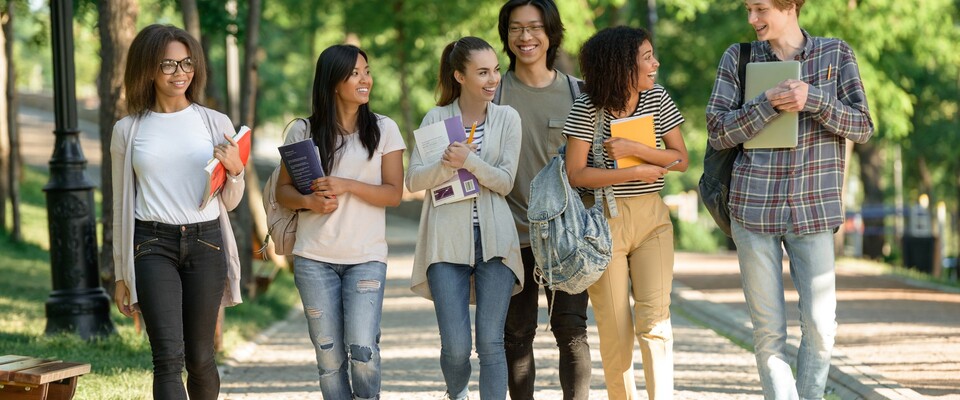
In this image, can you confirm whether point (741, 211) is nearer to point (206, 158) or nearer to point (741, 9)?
point (206, 158)

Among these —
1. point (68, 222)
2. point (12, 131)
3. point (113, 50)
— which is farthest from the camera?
point (12, 131)

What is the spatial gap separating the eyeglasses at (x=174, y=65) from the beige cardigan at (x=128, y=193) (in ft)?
0.69

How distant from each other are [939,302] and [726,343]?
15.7 feet

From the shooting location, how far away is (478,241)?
6008 mm

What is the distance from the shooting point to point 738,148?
6.00 meters

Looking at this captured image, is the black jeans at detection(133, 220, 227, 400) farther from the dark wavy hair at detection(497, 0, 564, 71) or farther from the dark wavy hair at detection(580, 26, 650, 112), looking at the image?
the dark wavy hair at detection(580, 26, 650, 112)

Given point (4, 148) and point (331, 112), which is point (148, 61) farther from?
point (4, 148)

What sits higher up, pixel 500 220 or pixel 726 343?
pixel 500 220

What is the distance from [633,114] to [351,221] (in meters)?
1.37

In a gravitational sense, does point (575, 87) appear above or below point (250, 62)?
below

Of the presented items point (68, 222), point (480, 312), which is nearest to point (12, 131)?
point (68, 222)

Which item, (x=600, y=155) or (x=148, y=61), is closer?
(x=148, y=61)

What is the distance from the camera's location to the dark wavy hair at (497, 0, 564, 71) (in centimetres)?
633

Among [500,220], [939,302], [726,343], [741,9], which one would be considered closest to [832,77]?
[500,220]
